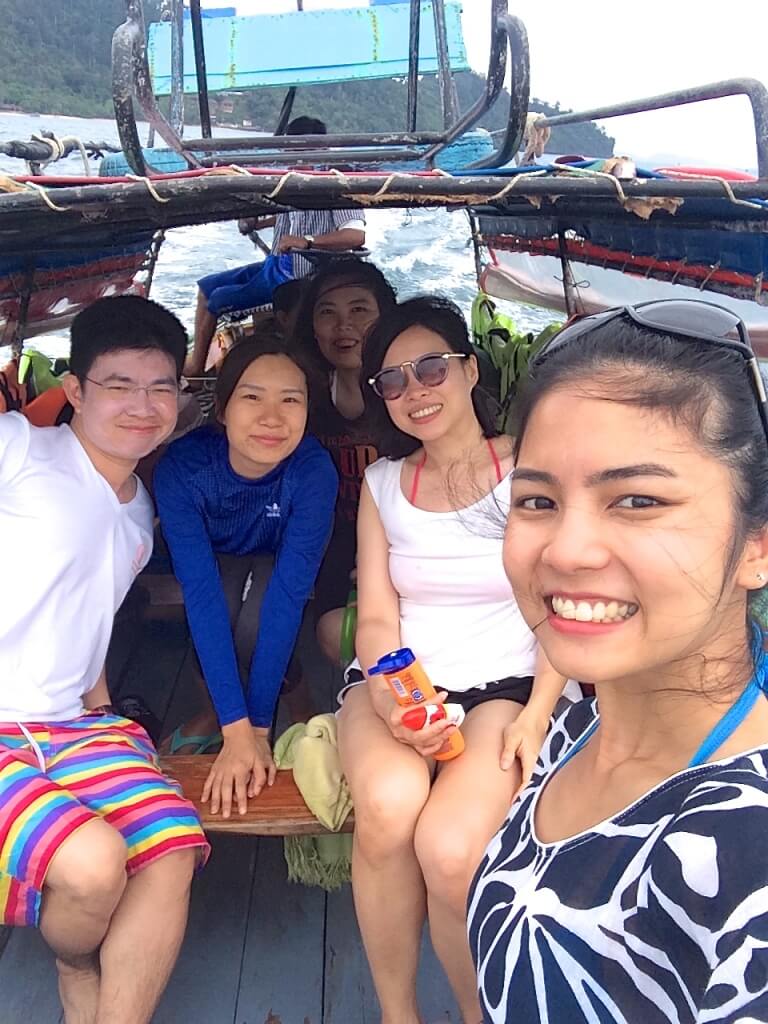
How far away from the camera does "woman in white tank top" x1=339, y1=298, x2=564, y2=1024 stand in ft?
5.81

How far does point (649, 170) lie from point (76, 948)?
2023 mm

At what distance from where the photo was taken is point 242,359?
7.60 feet

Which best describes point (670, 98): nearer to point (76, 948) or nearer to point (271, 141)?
point (271, 141)

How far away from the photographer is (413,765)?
1.85 metres

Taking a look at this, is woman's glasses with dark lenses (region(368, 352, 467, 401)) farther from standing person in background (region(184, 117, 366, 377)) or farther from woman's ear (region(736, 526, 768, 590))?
standing person in background (region(184, 117, 366, 377))

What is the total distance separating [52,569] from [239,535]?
66 cm

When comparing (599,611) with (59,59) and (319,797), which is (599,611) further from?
(59,59)

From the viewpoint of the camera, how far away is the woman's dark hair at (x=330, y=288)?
118 inches

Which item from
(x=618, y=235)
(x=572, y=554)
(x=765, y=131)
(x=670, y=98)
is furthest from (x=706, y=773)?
(x=618, y=235)

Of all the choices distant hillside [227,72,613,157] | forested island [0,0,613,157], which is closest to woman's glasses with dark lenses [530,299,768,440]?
distant hillside [227,72,613,157]

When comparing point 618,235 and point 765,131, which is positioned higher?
point 765,131

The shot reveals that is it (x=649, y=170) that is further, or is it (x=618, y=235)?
(x=618, y=235)

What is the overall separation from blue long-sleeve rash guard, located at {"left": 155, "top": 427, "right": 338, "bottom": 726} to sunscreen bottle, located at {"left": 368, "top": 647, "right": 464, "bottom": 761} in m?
0.50

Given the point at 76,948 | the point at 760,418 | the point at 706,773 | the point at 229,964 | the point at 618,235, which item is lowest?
the point at 229,964
